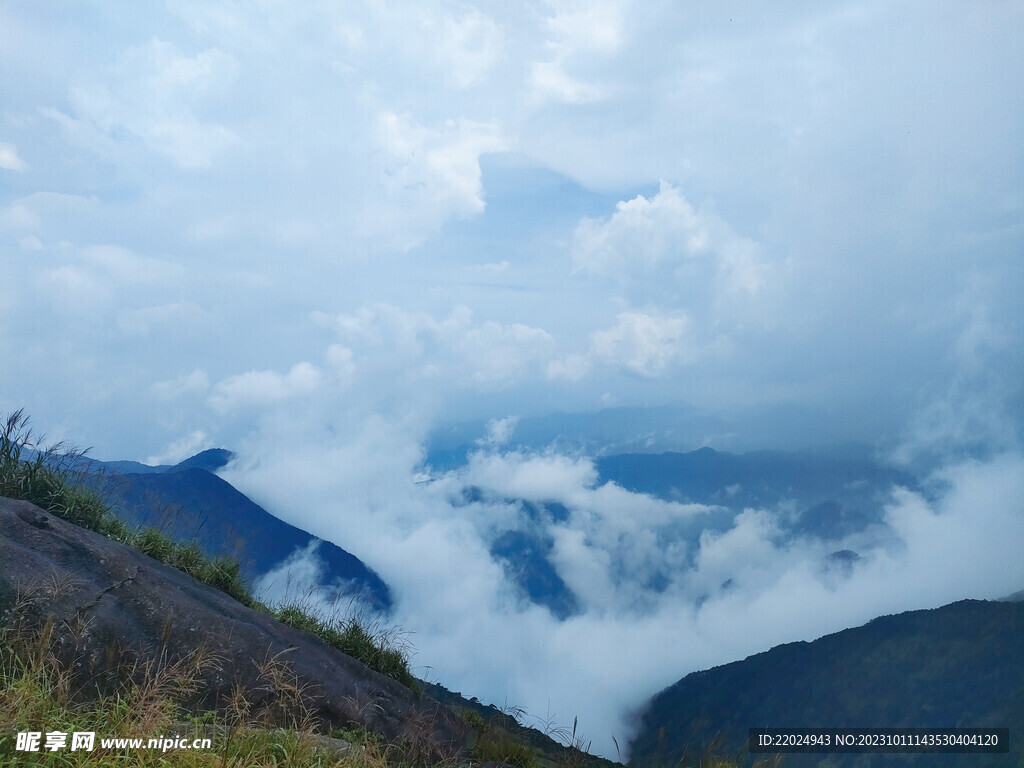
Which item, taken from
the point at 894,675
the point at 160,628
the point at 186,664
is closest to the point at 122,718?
the point at 186,664

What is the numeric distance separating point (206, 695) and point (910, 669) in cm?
4927

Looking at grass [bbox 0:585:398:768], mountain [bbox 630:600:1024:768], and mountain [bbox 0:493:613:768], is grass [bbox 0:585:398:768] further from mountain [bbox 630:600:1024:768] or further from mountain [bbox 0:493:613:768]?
mountain [bbox 630:600:1024:768]

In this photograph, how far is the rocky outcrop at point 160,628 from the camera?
21.5 feet

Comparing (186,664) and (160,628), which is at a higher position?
(160,628)

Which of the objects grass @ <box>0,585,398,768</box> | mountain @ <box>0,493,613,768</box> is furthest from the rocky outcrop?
grass @ <box>0,585,398,768</box>

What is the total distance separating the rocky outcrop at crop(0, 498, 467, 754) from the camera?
655 cm

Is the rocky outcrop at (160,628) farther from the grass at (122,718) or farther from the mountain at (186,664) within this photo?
the grass at (122,718)

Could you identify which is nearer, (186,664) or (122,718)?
(122,718)

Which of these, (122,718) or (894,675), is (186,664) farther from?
(894,675)

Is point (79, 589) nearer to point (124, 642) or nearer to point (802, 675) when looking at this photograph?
point (124, 642)

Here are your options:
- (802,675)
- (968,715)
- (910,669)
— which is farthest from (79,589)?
(802,675)

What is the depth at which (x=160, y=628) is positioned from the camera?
737 cm

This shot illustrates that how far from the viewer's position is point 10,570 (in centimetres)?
664

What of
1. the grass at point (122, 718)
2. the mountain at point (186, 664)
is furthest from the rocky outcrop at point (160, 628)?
the grass at point (122, 718)
